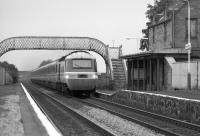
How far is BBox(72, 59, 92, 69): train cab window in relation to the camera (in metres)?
30.9

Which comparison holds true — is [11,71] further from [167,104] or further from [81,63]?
[167,104]

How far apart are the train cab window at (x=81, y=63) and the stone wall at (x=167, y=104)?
4432 millimetres

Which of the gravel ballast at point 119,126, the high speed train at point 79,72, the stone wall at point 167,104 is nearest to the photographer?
the gravel ballast at point 119,126

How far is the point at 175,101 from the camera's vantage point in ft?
62.2

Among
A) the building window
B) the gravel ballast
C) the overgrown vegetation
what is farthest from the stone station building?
the overgrown vegetation

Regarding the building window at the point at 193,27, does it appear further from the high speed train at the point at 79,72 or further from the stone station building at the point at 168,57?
the high speed train at the point at 79,72

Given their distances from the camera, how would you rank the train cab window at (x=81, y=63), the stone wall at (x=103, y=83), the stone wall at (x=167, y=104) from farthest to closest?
1. the stone wall at (x=103, y=83)
2. the train cab window at (x=81, y=63)
3. the stone wall at (x=167, y=104)

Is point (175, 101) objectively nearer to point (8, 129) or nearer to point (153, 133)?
point (153, 133)

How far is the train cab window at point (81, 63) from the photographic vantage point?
3091cm

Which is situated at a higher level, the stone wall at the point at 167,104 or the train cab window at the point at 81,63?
the train cab window at the point at 81,63

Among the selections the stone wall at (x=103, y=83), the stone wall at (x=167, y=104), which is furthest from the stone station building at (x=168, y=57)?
the stone wall at (x=167, y=104)

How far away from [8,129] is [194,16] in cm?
3304

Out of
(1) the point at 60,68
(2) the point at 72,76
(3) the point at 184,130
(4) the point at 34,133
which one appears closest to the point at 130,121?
(3) the point at 184,130

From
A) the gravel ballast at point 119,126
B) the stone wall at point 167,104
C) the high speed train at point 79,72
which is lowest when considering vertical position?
the gravel ballast at point 119,126
